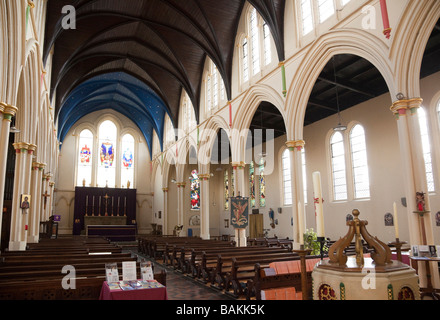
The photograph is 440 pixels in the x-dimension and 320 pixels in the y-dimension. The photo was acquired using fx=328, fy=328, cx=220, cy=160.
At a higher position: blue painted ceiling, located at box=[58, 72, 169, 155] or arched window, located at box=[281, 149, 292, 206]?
blue painted ceiling, located at box=[58, 72, 169, 155]

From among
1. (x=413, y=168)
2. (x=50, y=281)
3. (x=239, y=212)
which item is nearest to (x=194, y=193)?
(x=239, y=212)

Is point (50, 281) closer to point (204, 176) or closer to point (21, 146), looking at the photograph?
point (21, 146)

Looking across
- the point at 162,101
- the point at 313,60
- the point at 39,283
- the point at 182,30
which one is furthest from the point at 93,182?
the point at 39,283

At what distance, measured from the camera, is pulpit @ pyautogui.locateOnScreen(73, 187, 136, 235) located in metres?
24.9

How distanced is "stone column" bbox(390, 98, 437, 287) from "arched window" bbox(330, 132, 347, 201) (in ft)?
25.5

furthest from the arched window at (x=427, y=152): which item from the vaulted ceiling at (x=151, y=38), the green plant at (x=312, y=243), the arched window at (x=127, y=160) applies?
the arched window at (x=127, y=160)

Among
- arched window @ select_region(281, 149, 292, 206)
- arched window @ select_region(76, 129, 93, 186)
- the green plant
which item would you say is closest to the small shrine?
the green plant

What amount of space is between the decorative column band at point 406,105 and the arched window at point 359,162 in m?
6.84

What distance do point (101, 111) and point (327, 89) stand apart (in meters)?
20.0

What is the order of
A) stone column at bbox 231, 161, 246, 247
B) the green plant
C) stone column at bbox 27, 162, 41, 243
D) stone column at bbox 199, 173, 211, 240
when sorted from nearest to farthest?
the green plant → stone column at bbox 27, 162, 41, 243 → stone column at bbox 231, 161, 246, 247 → stone column at bbox 199, 173, 211, 240

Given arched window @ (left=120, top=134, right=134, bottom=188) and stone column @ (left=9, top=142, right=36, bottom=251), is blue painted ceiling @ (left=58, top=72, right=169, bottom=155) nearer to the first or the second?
arched window @ (left=120, top=134, right=134, bottom=188)

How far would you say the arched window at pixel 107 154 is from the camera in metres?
27.1

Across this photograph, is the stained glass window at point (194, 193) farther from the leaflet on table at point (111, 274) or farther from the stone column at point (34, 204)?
the leaflet on table at point (111, 274)

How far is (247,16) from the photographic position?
559 inches
